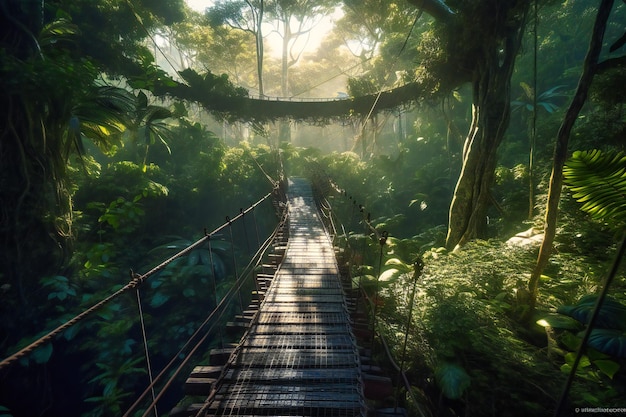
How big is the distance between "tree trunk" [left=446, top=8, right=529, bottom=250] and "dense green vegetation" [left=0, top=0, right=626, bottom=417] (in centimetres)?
4

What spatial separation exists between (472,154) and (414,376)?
539 cm

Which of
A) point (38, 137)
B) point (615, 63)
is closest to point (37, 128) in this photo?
point (38, 137)

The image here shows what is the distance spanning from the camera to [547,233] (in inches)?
147

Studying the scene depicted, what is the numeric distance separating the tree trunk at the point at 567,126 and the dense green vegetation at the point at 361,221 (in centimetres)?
53

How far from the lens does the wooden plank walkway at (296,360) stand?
243 centimetres

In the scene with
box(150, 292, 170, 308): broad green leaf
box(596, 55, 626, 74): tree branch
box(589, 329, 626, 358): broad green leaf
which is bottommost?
box(150, 292, 170, 308): broad green leaf

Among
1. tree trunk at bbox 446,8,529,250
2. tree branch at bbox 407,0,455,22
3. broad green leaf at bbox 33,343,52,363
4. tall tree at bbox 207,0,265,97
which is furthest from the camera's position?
tall tree at bbox 207,0,265,97

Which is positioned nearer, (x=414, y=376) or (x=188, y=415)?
(x=188, y=415)

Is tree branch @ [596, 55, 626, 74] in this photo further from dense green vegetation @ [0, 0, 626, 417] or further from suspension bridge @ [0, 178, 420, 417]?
suspension bridge @ [0, 178, 420, 417]

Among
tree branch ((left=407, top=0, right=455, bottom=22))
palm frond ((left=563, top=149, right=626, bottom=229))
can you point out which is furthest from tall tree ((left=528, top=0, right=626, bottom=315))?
tree branch ((left=407, top=0, right=455, bottom=22))

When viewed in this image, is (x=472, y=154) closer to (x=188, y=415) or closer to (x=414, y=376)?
(x=414, y=376)

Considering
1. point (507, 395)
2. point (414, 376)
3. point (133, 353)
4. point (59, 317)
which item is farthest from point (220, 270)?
point (507, 395)

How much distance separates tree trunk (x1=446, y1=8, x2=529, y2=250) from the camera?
6.49 meters

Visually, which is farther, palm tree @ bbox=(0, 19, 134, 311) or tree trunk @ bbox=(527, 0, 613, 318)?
palm tree @ bbox=(0, 19, 134, 311)
